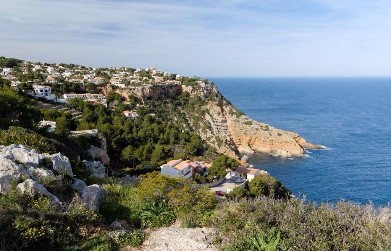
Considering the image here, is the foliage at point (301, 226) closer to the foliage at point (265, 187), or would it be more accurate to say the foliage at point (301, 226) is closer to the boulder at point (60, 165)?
the boulder at point (60, 165)

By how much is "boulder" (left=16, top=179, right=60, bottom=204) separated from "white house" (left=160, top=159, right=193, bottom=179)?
2399 centimetres

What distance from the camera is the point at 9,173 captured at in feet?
27.6

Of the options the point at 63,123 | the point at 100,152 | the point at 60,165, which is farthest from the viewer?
the point at 63,123

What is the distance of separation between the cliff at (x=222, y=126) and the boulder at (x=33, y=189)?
53.9 metres

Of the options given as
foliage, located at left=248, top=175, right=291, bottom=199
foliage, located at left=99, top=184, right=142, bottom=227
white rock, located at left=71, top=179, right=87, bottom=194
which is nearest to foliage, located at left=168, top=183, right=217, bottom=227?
foliage, located at left=99, top=184, right=142, bottom=227

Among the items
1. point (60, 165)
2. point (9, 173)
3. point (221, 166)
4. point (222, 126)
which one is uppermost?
point (9, 173)

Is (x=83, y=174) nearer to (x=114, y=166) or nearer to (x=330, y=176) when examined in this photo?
(x=114, y=166)

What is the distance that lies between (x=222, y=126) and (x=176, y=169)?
39740 millimetres

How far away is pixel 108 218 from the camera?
28.4ft

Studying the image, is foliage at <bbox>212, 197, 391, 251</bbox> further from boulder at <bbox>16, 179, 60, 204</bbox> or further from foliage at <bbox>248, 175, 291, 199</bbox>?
foliage at <bbox>248, 175, 291, 199</bbox>

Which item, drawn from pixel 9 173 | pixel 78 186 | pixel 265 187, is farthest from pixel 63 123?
pixel 9 173

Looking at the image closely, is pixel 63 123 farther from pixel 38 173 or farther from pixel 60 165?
pixel 38 173

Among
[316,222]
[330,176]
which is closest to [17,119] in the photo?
[316,222]

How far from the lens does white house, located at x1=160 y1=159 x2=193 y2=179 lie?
3291 centimetres
